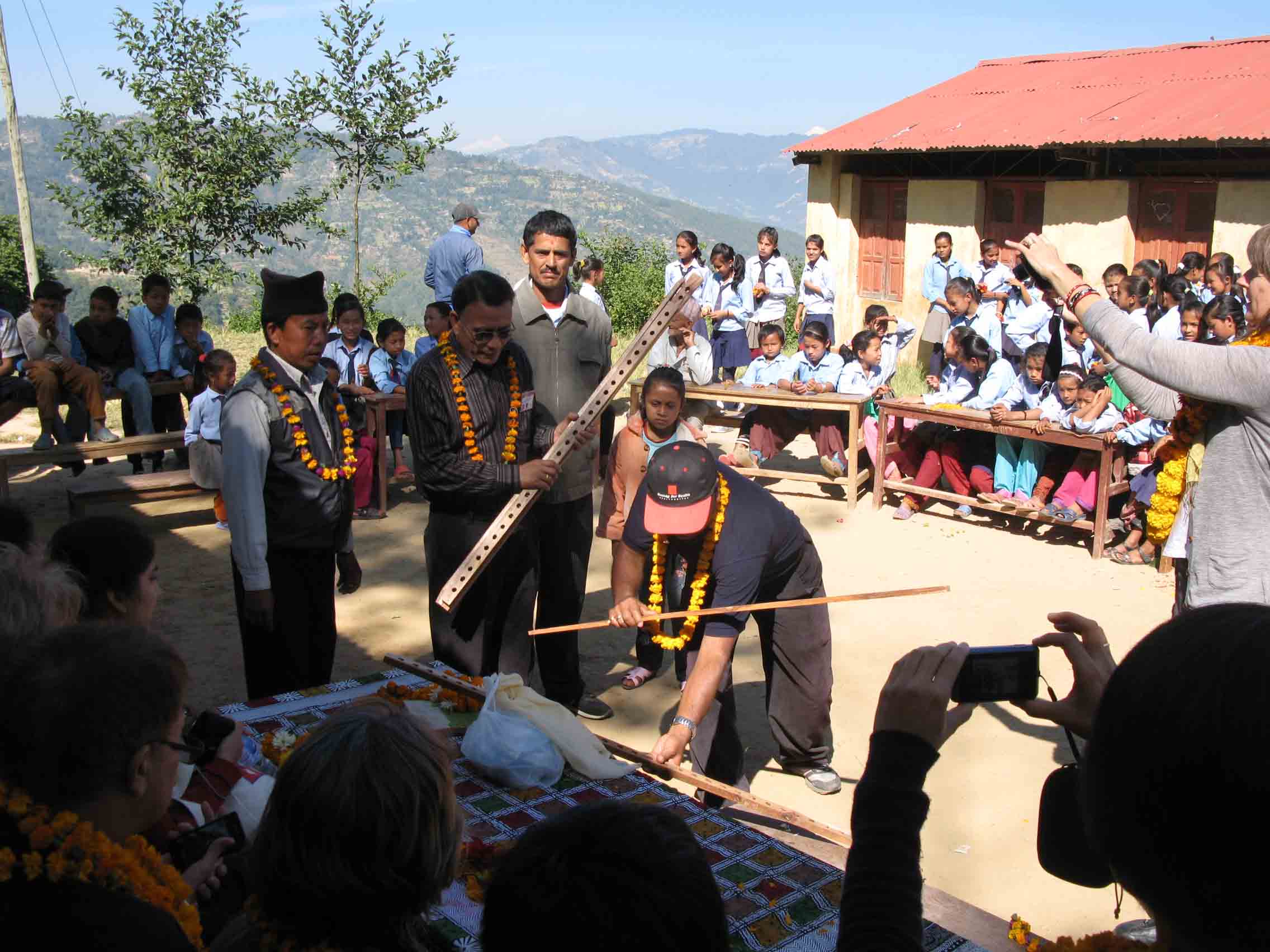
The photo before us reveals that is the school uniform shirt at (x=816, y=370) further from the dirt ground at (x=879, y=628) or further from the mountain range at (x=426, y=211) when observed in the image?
the mountain range at (x=426, y=211)

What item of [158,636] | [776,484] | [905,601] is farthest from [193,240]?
[158,636]

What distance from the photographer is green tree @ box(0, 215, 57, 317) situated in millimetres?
16625

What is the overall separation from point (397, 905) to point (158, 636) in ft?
2.01

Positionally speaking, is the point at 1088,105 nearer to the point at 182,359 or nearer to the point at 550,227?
the point at 182,359

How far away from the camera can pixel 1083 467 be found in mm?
7266

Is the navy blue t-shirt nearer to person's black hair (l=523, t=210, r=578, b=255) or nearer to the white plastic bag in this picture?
the white plastic bag

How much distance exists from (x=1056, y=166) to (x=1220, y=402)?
41.9 feet

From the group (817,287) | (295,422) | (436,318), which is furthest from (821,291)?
(295,422)

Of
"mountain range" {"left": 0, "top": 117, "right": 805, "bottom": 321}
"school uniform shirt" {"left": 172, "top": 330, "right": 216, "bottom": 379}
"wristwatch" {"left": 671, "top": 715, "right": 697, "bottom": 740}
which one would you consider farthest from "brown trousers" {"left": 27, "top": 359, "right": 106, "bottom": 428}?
"mountain range" {"left": 0, "top": 117, "right": 805, "bottom": 321}

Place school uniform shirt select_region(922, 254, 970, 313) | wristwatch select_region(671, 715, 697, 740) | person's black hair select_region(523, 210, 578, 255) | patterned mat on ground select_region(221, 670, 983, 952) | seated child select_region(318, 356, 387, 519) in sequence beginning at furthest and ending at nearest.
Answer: school uniform shirt select_region(922, 254, 970, 313) → seated child select_region(318, 356, 387, 519) → person's black hair select_region(523, 210, 578, 255) → wristwatch select_region(671, 715, 697, 740) → patterned mat on ground select_region(221, 670, 983, 952)

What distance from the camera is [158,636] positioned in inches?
72.4

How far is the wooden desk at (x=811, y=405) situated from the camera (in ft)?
27.3

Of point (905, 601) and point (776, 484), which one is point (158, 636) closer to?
point (905, 601)

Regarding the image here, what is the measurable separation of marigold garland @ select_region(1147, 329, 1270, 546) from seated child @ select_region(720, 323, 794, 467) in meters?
5.05
